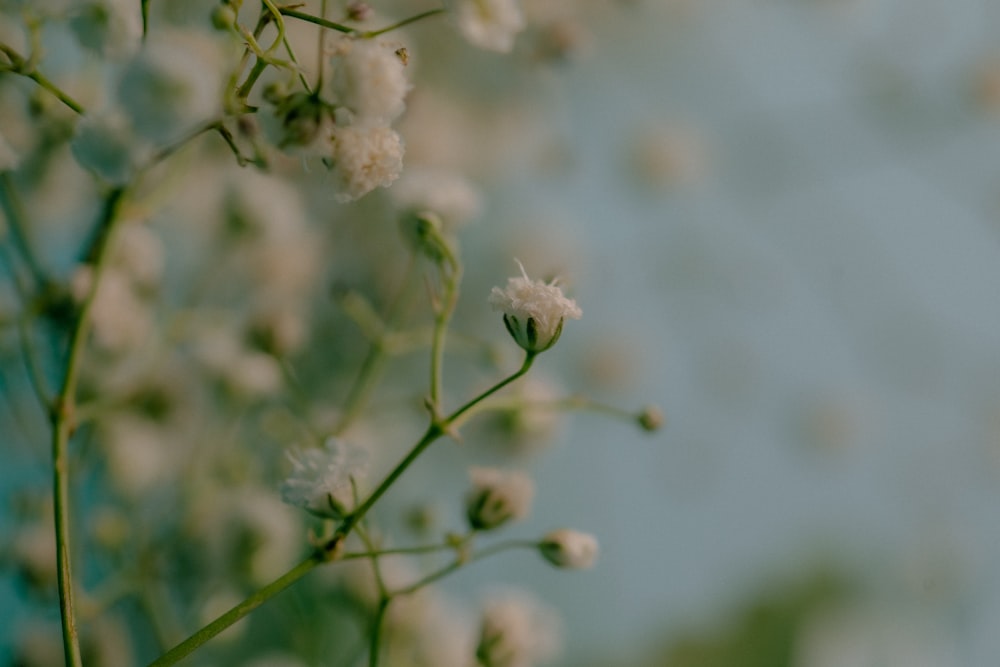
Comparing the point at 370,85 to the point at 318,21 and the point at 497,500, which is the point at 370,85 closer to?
the point at 318,21

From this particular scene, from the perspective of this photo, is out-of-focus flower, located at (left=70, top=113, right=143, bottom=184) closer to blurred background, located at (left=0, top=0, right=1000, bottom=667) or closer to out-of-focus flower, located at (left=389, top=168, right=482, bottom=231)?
out-of-focus flower, located at (left=389, top=168, right=482, bottom=231)

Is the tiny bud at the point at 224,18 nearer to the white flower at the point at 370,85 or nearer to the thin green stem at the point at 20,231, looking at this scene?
the white flower at the point at 370,85

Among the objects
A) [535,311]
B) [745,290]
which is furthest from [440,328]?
[745,290]

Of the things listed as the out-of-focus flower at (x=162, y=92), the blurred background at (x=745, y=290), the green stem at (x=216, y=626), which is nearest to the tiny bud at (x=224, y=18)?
the out-of-focus flower at (x=162, y=92)

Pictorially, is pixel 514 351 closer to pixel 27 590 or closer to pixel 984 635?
pixel 27 590

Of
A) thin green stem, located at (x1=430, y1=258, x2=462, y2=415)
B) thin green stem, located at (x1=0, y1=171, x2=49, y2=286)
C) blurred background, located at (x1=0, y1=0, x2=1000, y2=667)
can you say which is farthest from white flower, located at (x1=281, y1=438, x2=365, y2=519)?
blurred background, located at (x1=0, y1=0, x2=1000, y2=667)

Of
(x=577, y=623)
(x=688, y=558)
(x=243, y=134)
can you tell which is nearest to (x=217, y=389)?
(x=243, y=134)
